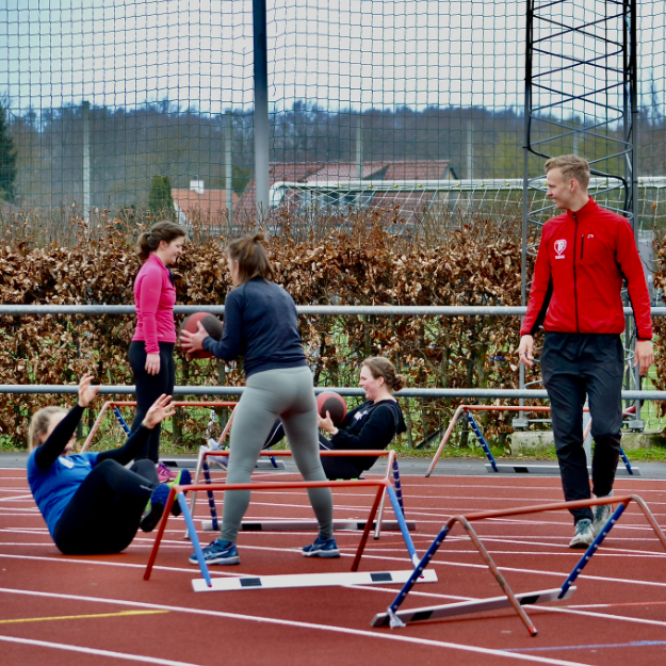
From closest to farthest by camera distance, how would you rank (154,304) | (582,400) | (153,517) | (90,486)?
(90,486)
(153,517)
(582,400)
(154,304)

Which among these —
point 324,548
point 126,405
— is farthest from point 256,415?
point 126,405

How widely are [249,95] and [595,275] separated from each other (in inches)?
403

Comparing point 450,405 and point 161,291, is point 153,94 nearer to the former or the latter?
point 450,405

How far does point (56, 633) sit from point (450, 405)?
7335mm

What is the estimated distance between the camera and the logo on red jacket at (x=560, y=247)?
6.72 metres

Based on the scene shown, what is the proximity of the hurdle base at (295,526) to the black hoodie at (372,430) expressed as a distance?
0.68 meters

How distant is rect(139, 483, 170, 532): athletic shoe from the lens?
20.7 ft

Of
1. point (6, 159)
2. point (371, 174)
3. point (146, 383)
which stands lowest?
point (146, 383)

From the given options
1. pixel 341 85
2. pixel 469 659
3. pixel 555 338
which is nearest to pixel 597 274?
pixel 555 338

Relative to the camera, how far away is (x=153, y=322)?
28.1ft

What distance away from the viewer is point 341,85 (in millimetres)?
16312

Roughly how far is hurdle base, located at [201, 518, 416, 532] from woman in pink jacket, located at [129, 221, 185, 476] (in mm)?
1496

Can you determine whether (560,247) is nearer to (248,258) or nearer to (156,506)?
(248,258)

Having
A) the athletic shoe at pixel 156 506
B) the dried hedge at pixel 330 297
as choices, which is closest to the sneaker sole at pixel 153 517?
the athletic shoe at pixel 156 506
